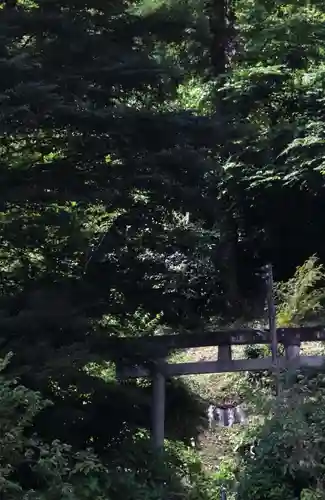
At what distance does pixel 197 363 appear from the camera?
17.3 ft

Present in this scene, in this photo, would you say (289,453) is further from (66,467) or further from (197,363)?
(197,363)

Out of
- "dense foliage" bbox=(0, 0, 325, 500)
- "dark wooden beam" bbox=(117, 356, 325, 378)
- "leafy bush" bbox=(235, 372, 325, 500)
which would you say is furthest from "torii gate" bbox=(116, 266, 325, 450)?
"leafy bush" bbox=(235, 372, 325, 500)

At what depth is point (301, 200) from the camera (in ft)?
26.6

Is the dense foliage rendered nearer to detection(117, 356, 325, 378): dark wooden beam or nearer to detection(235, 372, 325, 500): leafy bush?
detection(235, 372, 325, 500): leafy bush

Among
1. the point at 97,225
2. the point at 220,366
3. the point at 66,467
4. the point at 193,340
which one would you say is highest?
the point at 97,225

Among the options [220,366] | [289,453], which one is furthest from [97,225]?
[289,453]

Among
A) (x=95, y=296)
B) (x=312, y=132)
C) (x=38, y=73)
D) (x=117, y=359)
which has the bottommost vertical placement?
(x=117, y=359)

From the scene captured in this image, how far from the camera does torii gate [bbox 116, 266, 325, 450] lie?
14.5 feet

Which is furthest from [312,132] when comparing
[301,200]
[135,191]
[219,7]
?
[135,191]

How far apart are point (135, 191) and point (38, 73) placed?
1.05 meters

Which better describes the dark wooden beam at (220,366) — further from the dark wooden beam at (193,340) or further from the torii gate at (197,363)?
the dark wooden beam at (193,340)

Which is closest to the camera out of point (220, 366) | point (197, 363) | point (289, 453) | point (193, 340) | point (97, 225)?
point (289, 453)

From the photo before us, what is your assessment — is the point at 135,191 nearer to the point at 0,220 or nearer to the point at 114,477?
the point at 0,220

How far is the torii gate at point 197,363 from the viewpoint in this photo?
442cm
